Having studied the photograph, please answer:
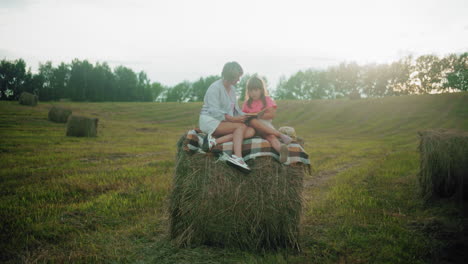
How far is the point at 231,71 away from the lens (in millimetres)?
4316

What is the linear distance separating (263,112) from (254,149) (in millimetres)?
666

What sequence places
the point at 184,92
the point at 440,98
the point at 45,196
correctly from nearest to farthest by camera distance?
1. the point at 45,196
2. the point at 440,98
3. the point at 184,92

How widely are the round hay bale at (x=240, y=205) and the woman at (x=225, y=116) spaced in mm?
286

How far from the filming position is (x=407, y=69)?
254 feet

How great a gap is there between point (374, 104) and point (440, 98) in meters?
7.13

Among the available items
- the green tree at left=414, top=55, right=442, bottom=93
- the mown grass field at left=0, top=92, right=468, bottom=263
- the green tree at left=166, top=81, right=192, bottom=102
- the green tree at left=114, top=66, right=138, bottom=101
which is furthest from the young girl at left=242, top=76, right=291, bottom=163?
the green tree at left=166, top=81, right=192, bottom=102

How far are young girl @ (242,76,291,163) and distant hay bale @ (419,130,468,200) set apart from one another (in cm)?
366

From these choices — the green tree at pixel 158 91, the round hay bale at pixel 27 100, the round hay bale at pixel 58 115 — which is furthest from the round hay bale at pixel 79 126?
the green tree at pixel 158 91

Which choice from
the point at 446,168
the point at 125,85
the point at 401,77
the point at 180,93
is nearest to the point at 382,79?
the point at 401,77

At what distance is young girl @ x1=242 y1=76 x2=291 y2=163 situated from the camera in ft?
12.9

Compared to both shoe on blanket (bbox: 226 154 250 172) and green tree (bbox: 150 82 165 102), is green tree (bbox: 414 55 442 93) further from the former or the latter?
green tree (bbox: 150 82 165 102)

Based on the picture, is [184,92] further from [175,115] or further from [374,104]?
[374,104]

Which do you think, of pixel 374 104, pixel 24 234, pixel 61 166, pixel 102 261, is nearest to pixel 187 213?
pixel 102 261

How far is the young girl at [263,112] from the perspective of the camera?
12.9 feet
